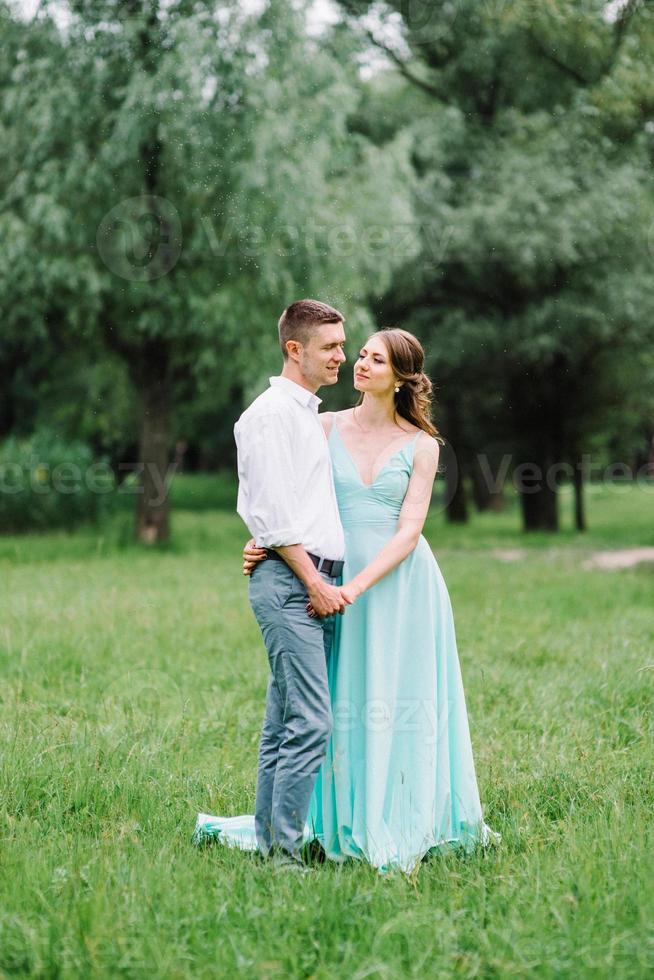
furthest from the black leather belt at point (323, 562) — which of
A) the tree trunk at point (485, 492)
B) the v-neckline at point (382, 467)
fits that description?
the tree trunk at point (485, 492)

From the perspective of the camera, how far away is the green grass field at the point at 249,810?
9.29ft

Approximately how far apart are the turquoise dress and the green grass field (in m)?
0.18

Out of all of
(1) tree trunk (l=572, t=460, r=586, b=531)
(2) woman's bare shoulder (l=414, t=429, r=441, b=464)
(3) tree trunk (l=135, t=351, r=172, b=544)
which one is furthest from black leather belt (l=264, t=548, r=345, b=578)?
(1) tree trunk (l=572, t=460, r=586, b=531)

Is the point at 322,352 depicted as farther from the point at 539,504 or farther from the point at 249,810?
the point at 539,504

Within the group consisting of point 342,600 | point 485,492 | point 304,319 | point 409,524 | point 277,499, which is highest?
point 304,319

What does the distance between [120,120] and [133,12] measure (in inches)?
72.5

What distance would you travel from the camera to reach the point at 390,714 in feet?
12.1

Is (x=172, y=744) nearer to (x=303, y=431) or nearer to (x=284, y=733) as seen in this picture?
(x=284, y=733)

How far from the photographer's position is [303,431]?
11.5 ft

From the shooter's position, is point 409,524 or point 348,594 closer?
point 348,594

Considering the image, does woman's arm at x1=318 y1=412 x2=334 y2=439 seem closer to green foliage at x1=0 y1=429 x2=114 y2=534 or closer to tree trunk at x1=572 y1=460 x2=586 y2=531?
green foliage at x1=0 y1=429 x2=114 y2=534

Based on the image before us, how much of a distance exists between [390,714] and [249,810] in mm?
935

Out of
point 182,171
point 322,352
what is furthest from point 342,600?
point 182,171

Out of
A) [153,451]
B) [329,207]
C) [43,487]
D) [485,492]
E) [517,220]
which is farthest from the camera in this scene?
[485,492]
